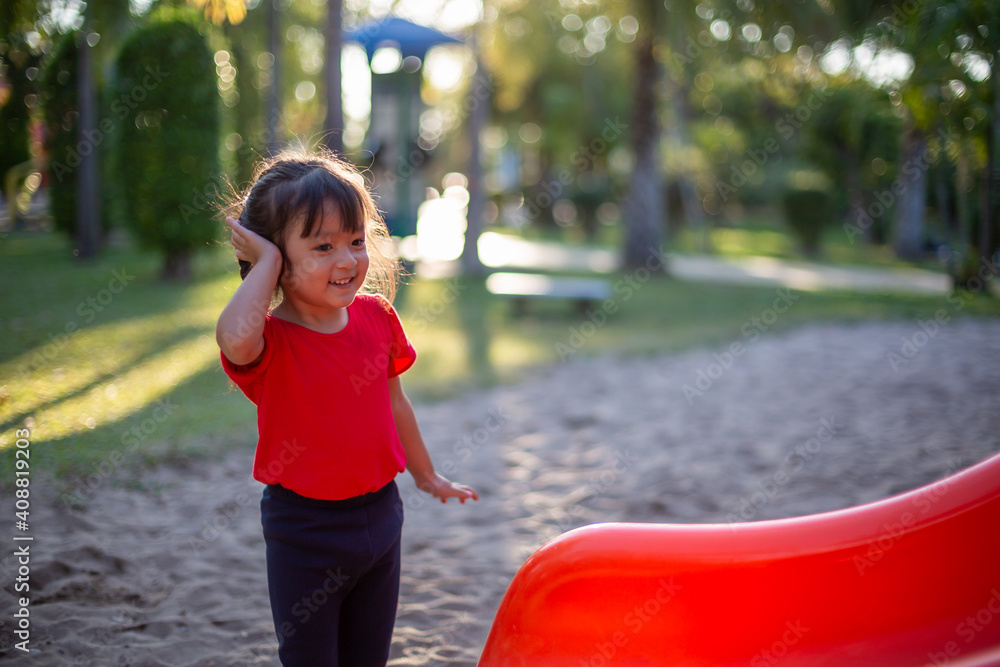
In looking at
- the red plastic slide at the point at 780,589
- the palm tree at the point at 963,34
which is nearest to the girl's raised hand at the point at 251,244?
the red plastic slide at the point at 780,589

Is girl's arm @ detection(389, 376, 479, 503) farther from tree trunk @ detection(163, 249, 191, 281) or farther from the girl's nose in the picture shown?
tree trunk @ detection(163, 249, 191, 281)

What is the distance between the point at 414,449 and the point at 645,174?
11.9 meters

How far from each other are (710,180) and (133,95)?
24240mm

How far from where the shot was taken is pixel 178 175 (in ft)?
32.5

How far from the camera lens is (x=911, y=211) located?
16.1 metres

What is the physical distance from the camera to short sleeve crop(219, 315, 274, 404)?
161cm

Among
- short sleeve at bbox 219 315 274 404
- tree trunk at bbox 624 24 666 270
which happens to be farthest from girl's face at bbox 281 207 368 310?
tree trunk at bbox 624 24 666 270

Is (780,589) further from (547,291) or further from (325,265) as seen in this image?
(547,291)

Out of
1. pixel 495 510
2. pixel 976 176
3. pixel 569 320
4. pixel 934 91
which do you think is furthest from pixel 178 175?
pixel 976 176

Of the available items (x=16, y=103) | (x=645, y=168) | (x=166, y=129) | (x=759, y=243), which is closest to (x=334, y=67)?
(x=166, y=129)

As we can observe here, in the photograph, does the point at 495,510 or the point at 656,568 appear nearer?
the point at 656,568

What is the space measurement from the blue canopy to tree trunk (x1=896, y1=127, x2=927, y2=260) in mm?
9083

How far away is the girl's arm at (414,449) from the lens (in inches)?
76.1

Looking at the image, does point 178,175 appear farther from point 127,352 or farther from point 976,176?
point 976,176
